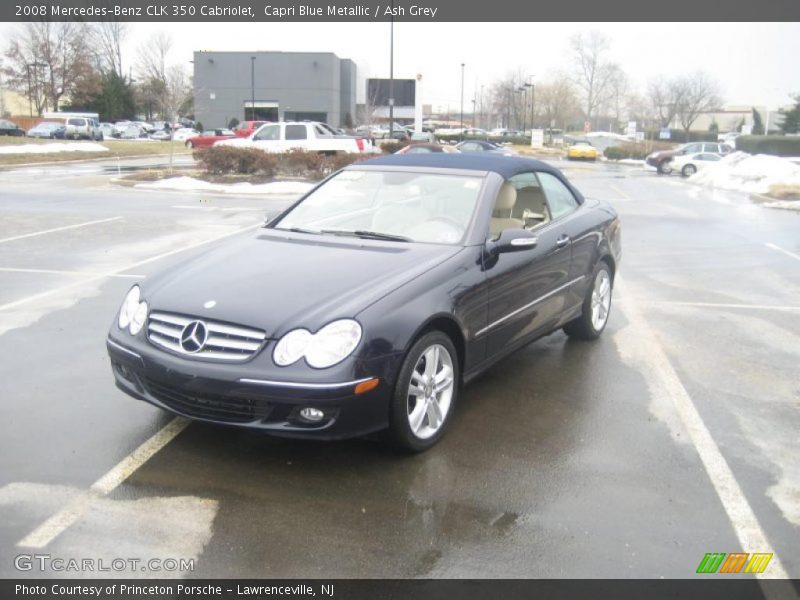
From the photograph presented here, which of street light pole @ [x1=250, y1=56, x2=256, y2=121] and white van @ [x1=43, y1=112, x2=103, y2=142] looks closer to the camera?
white van @ [x1=43, y1=112, x2=103, y2=142]

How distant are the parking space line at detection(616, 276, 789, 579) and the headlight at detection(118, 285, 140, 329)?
128 inches

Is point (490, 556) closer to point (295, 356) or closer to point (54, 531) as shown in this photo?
point (295, 356)

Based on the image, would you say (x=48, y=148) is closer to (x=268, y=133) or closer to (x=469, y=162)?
(x=268, y=133)

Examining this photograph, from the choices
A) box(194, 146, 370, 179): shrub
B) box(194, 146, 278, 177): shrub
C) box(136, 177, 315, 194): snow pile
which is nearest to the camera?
box(136, 177, 315, 194): snow pile

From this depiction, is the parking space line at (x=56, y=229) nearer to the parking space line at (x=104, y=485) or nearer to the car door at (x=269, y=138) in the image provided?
the parking space line at (x=104, y=485)

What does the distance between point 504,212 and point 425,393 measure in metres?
1.63

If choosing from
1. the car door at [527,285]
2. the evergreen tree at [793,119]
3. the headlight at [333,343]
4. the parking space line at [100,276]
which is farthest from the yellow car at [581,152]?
the headlight at [333,343]

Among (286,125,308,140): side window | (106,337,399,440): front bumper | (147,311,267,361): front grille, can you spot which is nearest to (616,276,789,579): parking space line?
(106,337,399,440): front bumper

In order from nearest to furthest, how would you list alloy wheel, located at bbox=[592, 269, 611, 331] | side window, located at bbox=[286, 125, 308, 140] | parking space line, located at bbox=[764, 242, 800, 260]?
alloy wheel, located at bbox=[592, 269, 611, 331], parking space line, located at bbox=[764, 242, 800, 260], side window, located at bbox=[286, 125, 308, 140]

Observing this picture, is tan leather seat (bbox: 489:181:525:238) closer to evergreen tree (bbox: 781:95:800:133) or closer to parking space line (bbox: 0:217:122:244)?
parking space line (bbox: 0:217:122:244)

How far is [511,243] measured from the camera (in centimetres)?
482

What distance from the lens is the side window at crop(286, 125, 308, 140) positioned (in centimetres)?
2667

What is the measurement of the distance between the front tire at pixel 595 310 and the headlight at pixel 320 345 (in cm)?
297

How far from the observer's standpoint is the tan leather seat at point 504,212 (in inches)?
203
